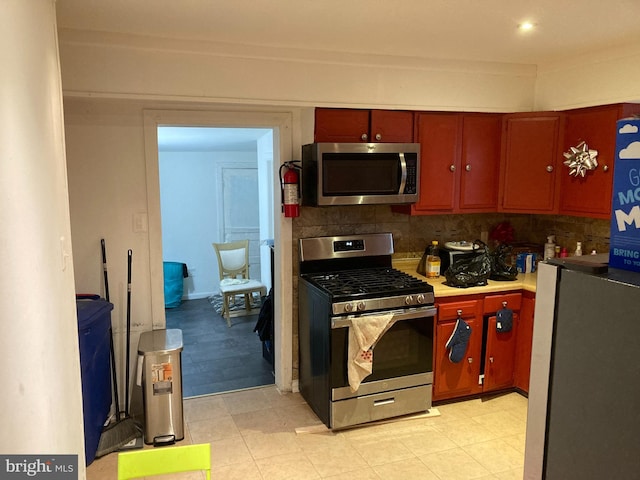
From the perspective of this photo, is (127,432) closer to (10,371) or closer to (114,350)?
(114,350)

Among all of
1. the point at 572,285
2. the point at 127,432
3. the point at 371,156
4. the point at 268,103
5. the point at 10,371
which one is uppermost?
the point at 268,103

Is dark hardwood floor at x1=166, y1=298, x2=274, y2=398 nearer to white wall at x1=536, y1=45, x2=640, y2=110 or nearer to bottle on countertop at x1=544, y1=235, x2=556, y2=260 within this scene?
bottle on countertop at x1=544, y1=235, x2=556, y2=260

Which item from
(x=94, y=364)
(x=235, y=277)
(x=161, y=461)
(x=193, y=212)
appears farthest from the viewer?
(x=193, y=212)

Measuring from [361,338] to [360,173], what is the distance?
3.37 feet

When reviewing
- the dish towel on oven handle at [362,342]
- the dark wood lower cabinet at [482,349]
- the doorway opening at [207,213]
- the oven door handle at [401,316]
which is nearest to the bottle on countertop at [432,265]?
the dark wood lower cabinet at [482,349]

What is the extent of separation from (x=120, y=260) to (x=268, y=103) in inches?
52.7

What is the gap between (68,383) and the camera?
1766 millimetres

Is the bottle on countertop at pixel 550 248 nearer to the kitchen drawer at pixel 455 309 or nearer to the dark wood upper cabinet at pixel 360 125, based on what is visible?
the kitchen drawer at pixel 455 309

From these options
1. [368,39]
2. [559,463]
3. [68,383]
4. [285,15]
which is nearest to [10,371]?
[68,383]

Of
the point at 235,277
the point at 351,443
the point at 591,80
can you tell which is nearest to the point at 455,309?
the point at 351,443

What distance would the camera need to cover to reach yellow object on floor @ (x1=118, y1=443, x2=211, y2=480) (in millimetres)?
1537

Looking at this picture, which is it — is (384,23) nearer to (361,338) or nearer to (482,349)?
(361,338)

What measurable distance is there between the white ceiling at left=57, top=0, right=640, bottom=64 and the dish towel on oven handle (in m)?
1.60

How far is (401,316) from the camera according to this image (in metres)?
3.03
